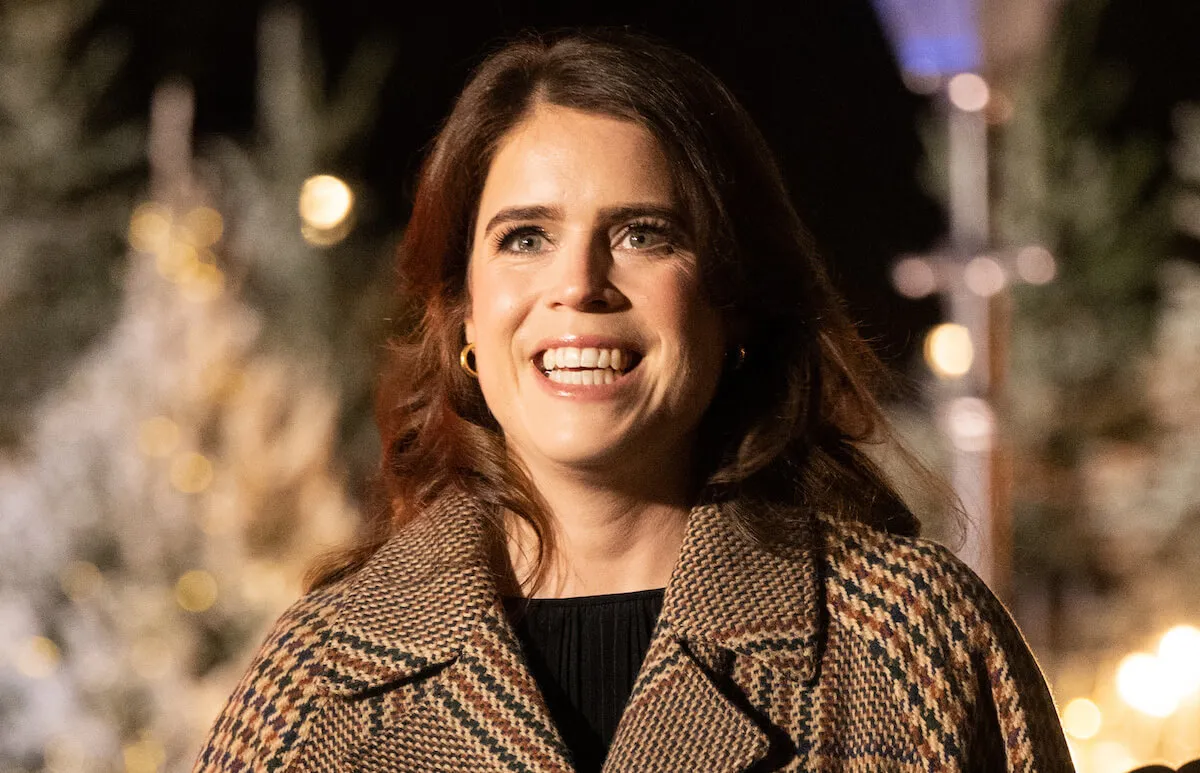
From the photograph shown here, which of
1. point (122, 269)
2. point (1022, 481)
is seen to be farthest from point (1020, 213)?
point (122, 269)

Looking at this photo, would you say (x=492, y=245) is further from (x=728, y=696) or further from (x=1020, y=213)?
(x=1020, y=213)

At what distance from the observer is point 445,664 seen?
5.56 ft

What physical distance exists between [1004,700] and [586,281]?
0.64 meters

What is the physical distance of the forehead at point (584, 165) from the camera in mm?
1643

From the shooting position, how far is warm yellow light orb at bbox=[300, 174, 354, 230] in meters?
3.80

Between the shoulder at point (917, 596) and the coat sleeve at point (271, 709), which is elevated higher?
the shoulder at point (917, 596)

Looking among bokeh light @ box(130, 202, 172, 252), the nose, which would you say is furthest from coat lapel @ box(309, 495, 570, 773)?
bokeh light @ box(130, 202, 172, 252)

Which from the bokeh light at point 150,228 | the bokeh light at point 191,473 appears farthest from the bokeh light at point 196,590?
the bokeh light at point 150,228

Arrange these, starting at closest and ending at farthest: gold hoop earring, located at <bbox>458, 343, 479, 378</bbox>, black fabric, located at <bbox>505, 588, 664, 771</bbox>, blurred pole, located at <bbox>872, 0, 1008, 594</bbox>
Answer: black fabric, located at <bbox>505, 588, 664, 771</bbox>
gold hoop earring, located at <bbox>458, 343, 479, 378</bbox>
blurred pole, located at <bbox>872, 0, 1008, 594</bbox>

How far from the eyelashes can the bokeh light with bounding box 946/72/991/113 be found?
254 centimetres

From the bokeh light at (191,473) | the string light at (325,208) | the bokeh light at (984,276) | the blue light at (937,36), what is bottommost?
the bokeh light at (191,473)

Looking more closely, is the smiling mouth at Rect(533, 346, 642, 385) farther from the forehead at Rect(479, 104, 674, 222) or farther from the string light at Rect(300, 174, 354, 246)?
the string light at Rect(300, 174, 354, 246)

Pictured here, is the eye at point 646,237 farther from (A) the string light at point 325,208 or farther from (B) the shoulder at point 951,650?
(A) the string light at point 325,208

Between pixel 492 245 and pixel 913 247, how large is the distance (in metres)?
2.99
